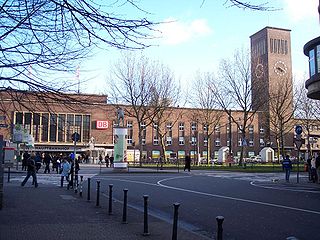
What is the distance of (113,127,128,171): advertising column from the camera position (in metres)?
39.2

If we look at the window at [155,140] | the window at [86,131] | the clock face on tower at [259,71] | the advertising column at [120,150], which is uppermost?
the clock face on tower at [259,71]

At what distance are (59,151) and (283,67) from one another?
2281 inches

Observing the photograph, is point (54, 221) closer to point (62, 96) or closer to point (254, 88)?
point (62, 96)

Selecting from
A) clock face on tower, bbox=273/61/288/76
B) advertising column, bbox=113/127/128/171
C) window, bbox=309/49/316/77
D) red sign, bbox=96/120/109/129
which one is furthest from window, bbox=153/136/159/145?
window, bbox=309/49/316/77

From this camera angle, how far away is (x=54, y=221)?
984 cm

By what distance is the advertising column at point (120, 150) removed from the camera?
129 ft

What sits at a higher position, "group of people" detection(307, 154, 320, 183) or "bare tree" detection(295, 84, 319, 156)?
"bare tree" detection(295, 84, 319, 156)

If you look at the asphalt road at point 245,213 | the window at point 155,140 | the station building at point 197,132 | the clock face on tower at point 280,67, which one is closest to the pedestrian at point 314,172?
the station building at point 197,132

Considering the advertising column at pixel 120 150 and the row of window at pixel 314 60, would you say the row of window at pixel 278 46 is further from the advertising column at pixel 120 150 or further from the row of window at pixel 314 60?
the row of window at pixel 314 60

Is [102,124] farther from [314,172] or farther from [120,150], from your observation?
[314,172]

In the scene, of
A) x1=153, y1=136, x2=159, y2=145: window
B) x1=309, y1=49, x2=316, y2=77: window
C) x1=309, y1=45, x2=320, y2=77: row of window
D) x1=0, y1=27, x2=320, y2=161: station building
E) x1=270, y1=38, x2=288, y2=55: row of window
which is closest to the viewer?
x1=309, y1=45, x2=320, y2=77: row of window

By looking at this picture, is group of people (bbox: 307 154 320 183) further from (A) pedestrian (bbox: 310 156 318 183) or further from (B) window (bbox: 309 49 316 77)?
(B) window (bbox: 309 49 316 77)

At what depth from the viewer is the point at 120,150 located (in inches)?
1581

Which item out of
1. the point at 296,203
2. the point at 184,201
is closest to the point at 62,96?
the point at 184,201
